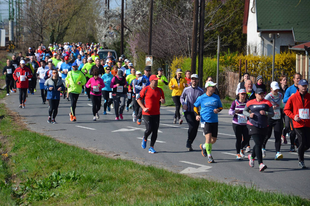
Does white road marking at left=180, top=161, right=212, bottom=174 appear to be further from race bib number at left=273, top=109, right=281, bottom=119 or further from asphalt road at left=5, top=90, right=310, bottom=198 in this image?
race bib number at left=273, top=109, right=281, bottom=119

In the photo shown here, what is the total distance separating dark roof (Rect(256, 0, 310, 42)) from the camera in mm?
28062

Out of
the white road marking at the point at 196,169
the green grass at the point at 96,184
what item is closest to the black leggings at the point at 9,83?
the green grass at the point at 96,184

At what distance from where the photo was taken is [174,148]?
11.3 m

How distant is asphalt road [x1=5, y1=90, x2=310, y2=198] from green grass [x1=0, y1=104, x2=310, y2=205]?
937 mm

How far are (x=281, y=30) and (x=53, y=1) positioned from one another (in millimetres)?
Result: 35595

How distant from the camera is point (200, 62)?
21109 millimetres

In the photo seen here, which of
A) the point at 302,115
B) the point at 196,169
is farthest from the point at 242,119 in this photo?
the point at 196,169

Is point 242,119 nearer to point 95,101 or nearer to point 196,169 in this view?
point 196,169

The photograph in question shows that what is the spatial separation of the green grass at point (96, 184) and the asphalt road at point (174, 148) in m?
0.94

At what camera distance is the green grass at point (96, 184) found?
6406 millimetres

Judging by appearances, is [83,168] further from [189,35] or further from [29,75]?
[189,35]

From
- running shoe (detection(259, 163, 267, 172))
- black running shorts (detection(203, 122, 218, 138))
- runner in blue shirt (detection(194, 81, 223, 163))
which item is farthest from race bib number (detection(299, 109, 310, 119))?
black running shorts (detection(203, 122, 218, 138))

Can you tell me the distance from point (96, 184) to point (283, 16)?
80.4ft

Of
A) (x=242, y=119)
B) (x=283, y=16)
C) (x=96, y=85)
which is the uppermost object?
Result: (x=283, y=16)
